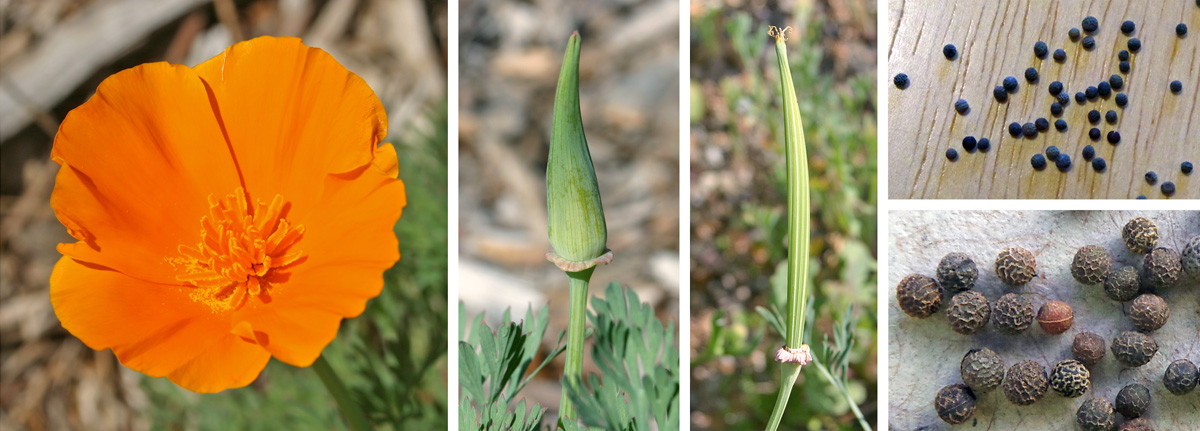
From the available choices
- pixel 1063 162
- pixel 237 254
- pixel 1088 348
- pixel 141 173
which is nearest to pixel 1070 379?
pixel 1088 348

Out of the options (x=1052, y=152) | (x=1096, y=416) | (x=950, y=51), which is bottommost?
(x=1096, y=416)

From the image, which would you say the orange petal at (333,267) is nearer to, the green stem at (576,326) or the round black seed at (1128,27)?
the green stem at (576,326)

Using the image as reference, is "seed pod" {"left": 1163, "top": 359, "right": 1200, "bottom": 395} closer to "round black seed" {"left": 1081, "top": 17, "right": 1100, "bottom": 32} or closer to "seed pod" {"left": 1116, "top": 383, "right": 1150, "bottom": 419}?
"seed pod" {"left": 1116, "top": 383, "right": 1150, "bottom": 419}

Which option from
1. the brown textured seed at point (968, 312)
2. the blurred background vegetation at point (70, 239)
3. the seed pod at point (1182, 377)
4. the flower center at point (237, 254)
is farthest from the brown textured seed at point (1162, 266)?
the flower center at point (237, 254)

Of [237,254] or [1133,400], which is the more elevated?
[237,254]

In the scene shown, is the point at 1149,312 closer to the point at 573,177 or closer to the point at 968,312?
the point at 968,312
